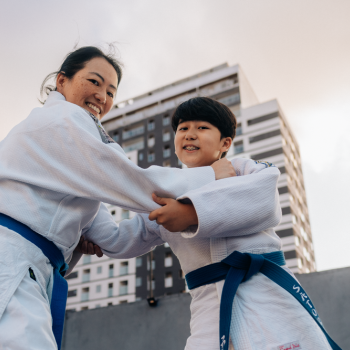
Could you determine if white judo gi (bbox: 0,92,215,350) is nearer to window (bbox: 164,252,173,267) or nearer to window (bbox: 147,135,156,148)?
window (bbox: 164,252,173,267)

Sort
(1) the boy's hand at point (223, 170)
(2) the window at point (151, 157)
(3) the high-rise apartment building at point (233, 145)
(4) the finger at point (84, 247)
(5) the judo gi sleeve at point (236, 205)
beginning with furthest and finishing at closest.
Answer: (2) the window at point (151, 157) < (3) the high-rise apartment building at point (233, 145) < (4) the finger at point (84, 247) < (1) the boy's hand at point (223, 170) < (5) the judo gi sleeve at point (236, 205)

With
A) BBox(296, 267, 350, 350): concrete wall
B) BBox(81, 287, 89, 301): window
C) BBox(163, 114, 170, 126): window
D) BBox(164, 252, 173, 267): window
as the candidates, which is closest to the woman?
BBox(296, 267, 350, 350): concrete wall

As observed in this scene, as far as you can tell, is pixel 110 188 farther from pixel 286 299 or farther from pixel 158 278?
pixel 158 278

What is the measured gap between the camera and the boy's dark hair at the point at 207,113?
1.60 metres

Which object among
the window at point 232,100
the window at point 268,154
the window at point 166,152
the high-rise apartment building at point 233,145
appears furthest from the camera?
the window at point 166,152

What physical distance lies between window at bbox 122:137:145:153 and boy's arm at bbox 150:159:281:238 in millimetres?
37574

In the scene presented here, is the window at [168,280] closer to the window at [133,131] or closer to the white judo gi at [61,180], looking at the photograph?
the window at [133,131]

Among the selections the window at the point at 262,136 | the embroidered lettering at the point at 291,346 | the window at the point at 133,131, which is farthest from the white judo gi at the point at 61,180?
the window at the point at 133,131

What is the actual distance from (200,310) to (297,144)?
42.5m

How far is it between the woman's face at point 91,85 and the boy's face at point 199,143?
1.19 feet

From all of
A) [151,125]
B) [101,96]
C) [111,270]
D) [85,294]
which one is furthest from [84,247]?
[151,125]

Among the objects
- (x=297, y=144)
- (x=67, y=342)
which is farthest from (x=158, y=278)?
(x=67, y=342)

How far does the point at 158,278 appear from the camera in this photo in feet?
101

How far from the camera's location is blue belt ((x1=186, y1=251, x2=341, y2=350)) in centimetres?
106
